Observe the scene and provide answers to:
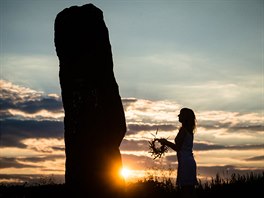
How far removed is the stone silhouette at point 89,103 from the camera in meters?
11.2

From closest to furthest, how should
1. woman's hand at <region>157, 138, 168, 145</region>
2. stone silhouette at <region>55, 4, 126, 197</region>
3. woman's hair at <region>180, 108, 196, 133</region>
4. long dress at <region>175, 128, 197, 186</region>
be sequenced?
1. long dress at <region>175, 128, 197, 186</region>
2. woman's hair at <region>180, 108, 196, 133</region>
3. woman's hand at <region>157, 138, 168, 145</region>
4. stone silhouette at <region>55, 4, 126, 197</region>

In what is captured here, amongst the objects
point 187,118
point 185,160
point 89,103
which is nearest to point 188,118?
point 187,118

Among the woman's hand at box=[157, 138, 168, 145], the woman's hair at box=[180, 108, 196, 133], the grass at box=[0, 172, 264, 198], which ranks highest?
the woman's hair at box=[180, 108, 196, 133]

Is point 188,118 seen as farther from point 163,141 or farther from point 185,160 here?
point 185,160

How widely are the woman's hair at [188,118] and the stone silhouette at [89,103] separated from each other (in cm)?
286

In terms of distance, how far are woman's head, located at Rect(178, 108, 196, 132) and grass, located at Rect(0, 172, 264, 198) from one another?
153 inches

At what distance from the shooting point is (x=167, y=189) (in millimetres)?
13625

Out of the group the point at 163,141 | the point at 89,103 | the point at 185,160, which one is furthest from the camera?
the point at 89,103

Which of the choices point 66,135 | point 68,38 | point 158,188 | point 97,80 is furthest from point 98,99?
point 158,188

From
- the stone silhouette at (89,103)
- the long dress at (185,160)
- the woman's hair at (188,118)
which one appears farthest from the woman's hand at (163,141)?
the stone silhouette at (89,103)

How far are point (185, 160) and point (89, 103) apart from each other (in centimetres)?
358

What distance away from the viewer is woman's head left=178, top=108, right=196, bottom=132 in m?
9.19

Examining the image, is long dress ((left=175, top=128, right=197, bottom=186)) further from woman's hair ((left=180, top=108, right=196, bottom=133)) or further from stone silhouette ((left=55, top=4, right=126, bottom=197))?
stone silhouette ((left=55, top=4, right=126, bottom=197))

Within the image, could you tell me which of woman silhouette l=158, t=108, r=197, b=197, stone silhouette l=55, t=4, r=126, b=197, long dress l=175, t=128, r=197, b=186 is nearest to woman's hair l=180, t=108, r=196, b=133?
woman silhouette l=158, t=108, r=197, b=197
